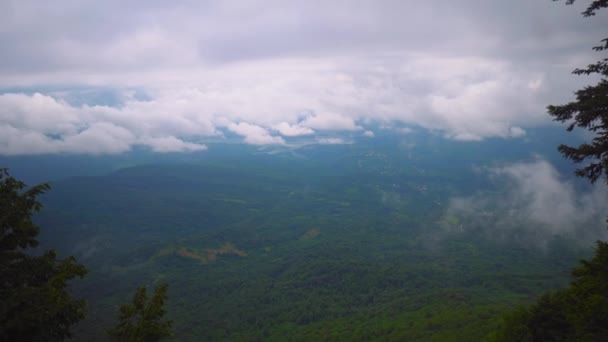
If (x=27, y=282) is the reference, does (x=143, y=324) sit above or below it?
below

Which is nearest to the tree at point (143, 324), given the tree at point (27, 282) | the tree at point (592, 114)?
the tree at point (27, 282)

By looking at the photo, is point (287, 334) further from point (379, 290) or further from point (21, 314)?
point (21, 314)

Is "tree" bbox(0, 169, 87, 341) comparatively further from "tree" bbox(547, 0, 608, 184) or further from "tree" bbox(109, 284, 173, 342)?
"tree" bbox(547, 0, 608, 184)

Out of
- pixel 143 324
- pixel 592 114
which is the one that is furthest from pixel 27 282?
pixel 592 114

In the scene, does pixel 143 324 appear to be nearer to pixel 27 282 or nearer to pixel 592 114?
pixel 27 282

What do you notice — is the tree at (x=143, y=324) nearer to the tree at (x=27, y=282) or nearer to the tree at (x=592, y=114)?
the tree at (x=27, y=282)

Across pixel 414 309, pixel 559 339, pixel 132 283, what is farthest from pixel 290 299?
Result: pixel 559 339

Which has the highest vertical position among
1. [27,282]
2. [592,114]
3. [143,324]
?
[592,114]
